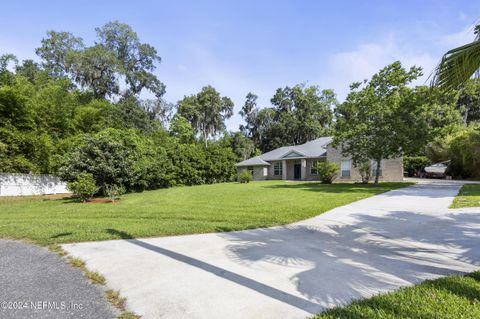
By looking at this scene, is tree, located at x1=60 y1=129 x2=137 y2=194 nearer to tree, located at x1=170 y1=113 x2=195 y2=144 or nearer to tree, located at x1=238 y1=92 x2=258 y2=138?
tree, located at x1=170 y1=113 x2=195 y2=144

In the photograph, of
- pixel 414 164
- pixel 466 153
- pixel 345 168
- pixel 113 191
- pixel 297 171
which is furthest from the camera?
pixel 414 164

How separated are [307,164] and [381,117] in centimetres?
1210

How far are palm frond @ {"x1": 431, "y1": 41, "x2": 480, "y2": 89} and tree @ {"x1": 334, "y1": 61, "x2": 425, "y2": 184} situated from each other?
46.1ft

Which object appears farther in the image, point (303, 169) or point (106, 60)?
point (106, 60)

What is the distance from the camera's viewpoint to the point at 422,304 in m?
2.69

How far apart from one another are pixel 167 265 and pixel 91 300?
3.96ft

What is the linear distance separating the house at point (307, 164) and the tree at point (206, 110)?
13.0m

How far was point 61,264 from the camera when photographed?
13.9 feet

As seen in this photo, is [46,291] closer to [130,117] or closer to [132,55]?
[130,117]

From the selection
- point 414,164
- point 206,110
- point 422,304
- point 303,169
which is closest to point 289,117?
point 206,110

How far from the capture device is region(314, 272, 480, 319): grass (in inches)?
98.6

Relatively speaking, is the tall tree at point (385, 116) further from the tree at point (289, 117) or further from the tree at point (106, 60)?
the tree at point (106, 60)

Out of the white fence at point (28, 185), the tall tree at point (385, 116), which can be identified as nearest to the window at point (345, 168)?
the tall tree at point (385, 116)

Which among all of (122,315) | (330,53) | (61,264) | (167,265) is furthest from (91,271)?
(330,53)
